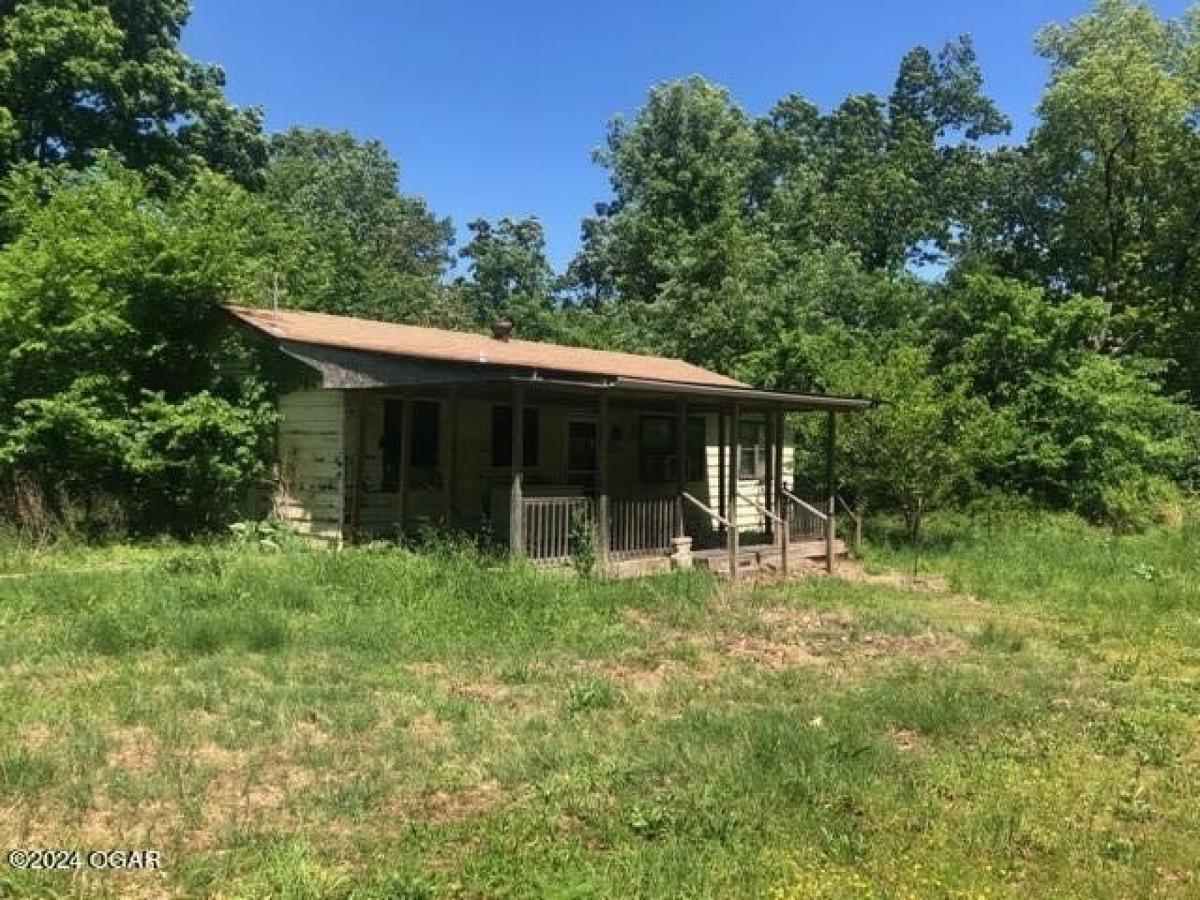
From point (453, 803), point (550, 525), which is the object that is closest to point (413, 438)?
point (550, 525)

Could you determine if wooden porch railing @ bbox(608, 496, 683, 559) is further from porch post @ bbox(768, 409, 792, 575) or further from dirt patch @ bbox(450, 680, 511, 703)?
dirt patch @ bbox(450, 680, 511, 703)

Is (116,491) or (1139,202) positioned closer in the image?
(116,491)

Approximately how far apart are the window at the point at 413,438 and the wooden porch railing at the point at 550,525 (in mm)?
2638

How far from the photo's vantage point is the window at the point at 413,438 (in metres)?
13.7

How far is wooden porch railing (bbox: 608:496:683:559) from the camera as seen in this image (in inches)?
504

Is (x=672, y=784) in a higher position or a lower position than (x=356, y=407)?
lower

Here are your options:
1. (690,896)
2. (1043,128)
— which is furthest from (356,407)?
(1043,128)

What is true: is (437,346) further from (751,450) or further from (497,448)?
(751,450)

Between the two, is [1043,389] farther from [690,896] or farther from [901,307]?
[690,896]

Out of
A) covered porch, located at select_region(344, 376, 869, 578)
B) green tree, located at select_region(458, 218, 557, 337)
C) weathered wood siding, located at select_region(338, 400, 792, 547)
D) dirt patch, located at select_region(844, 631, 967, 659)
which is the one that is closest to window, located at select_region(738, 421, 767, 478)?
covered porch, located at select_region(344, 376, 869, 578)

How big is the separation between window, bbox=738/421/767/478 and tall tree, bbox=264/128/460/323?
1165 cm

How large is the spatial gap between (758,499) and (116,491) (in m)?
11.6

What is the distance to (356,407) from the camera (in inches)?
522

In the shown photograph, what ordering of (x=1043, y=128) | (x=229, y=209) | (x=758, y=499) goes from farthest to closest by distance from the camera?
1. (x=1043, y=128)
2. (x=758, y=499)
3. (x=229, y=209)
